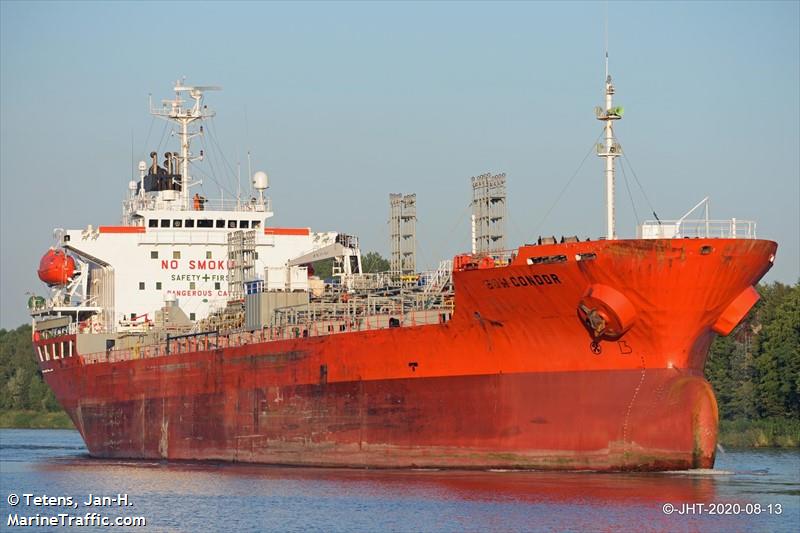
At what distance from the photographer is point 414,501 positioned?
2942cm

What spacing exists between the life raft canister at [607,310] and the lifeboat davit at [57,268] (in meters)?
27.2

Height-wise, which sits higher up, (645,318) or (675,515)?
(645,318)

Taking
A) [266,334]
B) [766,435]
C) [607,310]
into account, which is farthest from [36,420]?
[607,310]

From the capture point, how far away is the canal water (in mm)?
26641

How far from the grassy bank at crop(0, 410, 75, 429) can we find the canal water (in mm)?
56458

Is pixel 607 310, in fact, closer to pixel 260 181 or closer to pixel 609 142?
pixel 609 142

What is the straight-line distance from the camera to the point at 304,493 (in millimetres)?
31812

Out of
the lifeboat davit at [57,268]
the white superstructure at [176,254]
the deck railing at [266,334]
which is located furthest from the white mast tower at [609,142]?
the lifeboat davit at [57,268]

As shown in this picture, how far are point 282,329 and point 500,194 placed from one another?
7.59 metres

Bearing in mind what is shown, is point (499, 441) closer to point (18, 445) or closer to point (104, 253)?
point (104, 253)

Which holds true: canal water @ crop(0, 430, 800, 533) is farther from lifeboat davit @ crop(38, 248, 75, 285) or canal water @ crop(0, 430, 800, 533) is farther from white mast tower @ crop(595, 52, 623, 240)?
lifeboat davit @ crop(38, 248, 75, 285)

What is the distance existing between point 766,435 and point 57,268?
27.1 meters

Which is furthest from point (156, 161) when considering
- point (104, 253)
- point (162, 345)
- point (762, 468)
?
point (762, 468)

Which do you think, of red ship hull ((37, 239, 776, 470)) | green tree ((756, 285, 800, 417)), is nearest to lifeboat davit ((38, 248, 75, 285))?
red ship hull ((37, 239, 776, 470))
